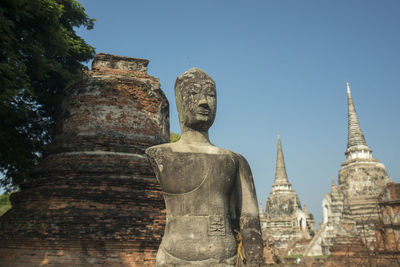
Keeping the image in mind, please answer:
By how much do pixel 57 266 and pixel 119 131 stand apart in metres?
3.52

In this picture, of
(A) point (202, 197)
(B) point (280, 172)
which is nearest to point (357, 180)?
(B) point (280, 172)

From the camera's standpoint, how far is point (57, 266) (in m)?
7.53

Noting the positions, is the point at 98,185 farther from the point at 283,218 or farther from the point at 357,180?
the point at 357,180

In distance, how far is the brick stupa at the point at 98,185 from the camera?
7.73 metres

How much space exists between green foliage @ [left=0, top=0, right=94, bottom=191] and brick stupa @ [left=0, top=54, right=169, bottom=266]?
1078mm

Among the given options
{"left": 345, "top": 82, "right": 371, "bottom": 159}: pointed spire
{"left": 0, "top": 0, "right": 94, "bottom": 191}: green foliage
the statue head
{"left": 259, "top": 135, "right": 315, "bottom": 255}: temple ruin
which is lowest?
{"left": 259, "top": 135, "right": 315, "bottom": 255}: temple ruin

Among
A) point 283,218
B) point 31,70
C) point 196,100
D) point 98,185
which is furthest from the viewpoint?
point 283,218

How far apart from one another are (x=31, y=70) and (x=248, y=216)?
829 centimetres

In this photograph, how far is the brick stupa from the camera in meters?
7.73

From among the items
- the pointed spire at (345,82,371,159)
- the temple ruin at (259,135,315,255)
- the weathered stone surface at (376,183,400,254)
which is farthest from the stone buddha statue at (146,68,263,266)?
the pointed spire at (345,82,371,159)

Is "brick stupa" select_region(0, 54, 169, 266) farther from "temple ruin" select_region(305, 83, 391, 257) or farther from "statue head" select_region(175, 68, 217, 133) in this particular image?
"temple ruin" select_region(305, 83, 391, 257)

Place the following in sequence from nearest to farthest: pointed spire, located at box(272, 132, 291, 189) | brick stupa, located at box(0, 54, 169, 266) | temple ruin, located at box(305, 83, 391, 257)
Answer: brick stupa, located at box(0, 54, 169, 266) → temple ruin, located at box(305, 83, 391, 257) → pointed spire, located at box(272, 132, 291, 189)

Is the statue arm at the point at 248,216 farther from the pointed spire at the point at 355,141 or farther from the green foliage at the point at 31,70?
the pointed spire at the point at 355,141

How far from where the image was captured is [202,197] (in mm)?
3477
